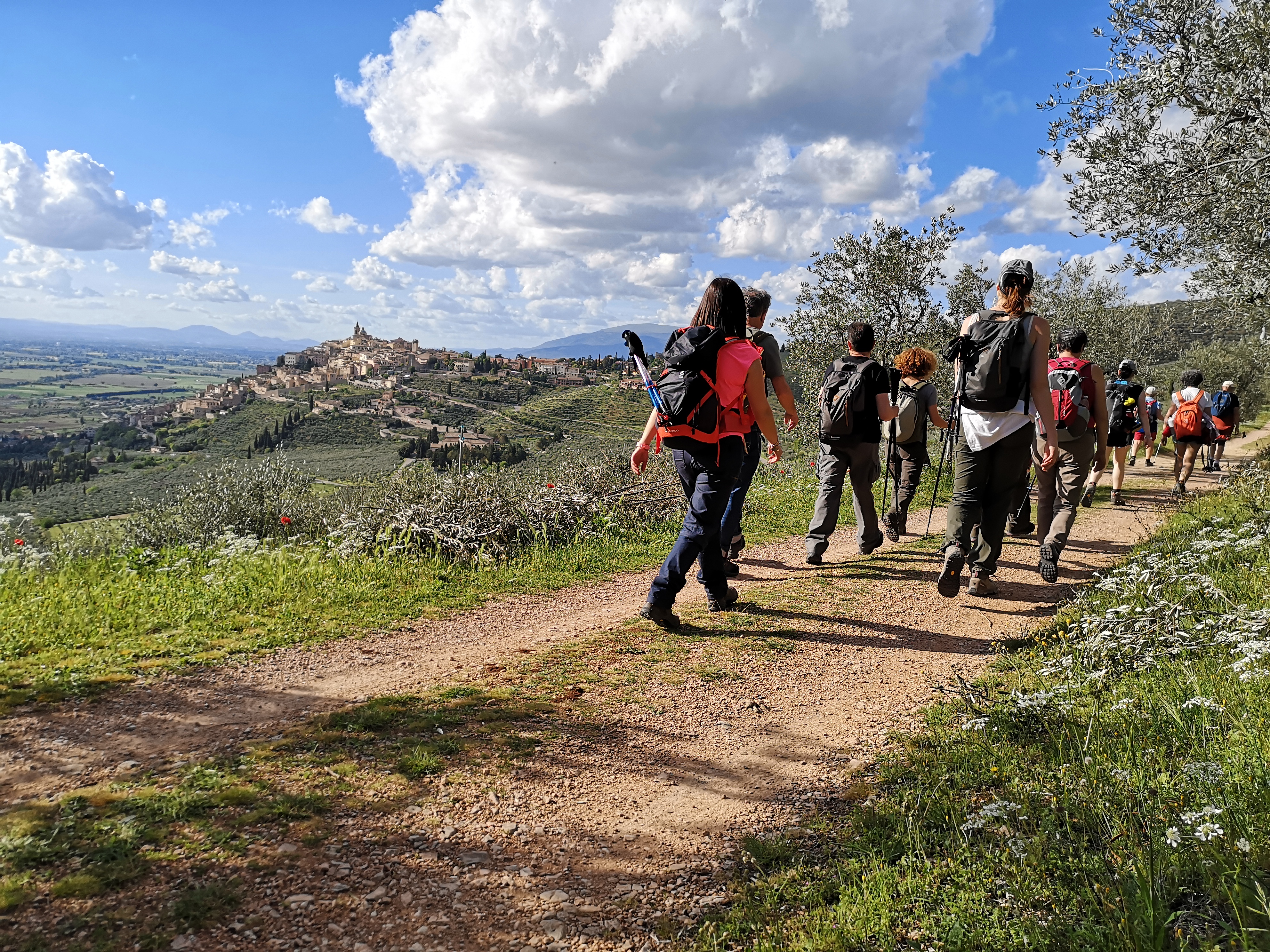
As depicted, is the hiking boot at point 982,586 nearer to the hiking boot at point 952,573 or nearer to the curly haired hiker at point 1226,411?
the hiking boot at point 952,573

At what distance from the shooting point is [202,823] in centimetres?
279

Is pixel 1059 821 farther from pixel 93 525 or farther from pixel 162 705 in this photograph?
pixel 93 525

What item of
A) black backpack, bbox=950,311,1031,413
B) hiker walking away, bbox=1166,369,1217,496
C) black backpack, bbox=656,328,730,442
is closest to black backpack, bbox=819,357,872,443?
black backpack, bbox=950,311,1031,413

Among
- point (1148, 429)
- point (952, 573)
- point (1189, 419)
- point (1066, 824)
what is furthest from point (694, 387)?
point (1148, 429)

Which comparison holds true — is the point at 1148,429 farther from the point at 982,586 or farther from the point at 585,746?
the point at 585,746

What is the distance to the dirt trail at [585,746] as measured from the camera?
2.50 m

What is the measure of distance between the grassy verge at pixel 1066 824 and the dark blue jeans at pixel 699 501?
1.93m

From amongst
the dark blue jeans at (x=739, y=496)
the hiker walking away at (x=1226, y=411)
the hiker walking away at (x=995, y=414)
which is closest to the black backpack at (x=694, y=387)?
the dark blue jeans at (x=739, y=496)

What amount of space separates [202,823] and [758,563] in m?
5.86

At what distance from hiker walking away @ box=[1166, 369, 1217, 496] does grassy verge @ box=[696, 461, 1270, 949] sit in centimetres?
953

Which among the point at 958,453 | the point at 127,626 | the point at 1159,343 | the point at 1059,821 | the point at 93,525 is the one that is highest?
the point at 1159,343

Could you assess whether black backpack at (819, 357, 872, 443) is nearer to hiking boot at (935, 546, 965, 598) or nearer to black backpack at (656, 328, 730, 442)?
hiking boot at (935, 546, 965, 598)

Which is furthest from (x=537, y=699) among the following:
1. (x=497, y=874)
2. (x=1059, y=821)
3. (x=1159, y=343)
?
(x=1159, y=343)

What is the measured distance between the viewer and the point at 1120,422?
36.1ft
